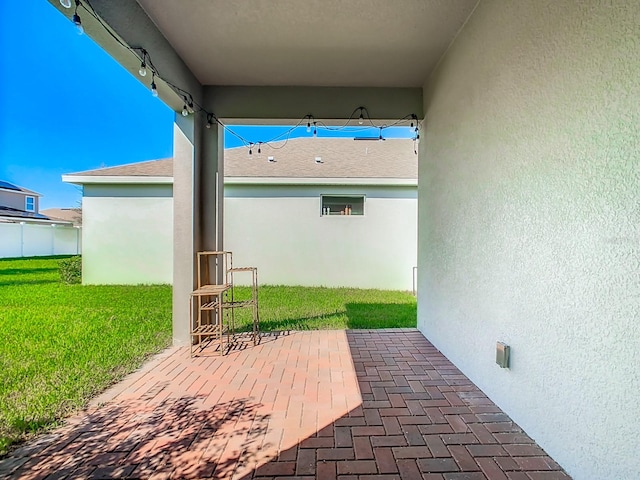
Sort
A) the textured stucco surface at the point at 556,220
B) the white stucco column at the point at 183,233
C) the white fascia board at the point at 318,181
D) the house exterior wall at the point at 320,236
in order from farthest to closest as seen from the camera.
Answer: the house exterior wall at the point at 320,236 < the white fascia board at the point at 318,181 < the white stucco column at the point at 183,233 < the textured stucco surface at the point at 556,220

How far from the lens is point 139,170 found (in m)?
8.66

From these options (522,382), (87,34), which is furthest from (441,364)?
(87,34)

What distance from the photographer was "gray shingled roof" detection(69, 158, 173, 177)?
824 cm

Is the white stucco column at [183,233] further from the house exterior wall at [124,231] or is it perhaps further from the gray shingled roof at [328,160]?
the house exterior wall at [124,231]

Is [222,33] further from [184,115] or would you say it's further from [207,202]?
[207,202]

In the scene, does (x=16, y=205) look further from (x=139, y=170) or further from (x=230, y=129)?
(x=230, y=129)

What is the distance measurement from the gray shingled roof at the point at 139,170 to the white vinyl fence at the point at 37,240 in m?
8.31

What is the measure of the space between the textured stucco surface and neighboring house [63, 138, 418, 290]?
503cm

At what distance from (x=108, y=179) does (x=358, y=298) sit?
679 cm

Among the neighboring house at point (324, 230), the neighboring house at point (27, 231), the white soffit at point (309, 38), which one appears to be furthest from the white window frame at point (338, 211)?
the neighboring house at point (27, 231)

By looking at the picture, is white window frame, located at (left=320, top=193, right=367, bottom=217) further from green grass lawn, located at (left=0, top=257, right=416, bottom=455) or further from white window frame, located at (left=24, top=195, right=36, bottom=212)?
white window frame, located at (left=24, top=195, right=36, bottom=212)

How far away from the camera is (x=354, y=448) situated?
6.48 feet

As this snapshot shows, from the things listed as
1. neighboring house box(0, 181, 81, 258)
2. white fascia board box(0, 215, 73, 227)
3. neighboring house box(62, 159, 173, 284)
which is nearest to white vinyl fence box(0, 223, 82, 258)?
neighboring house box(0, 181, 81, 258)

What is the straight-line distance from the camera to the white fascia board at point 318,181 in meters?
8.04
